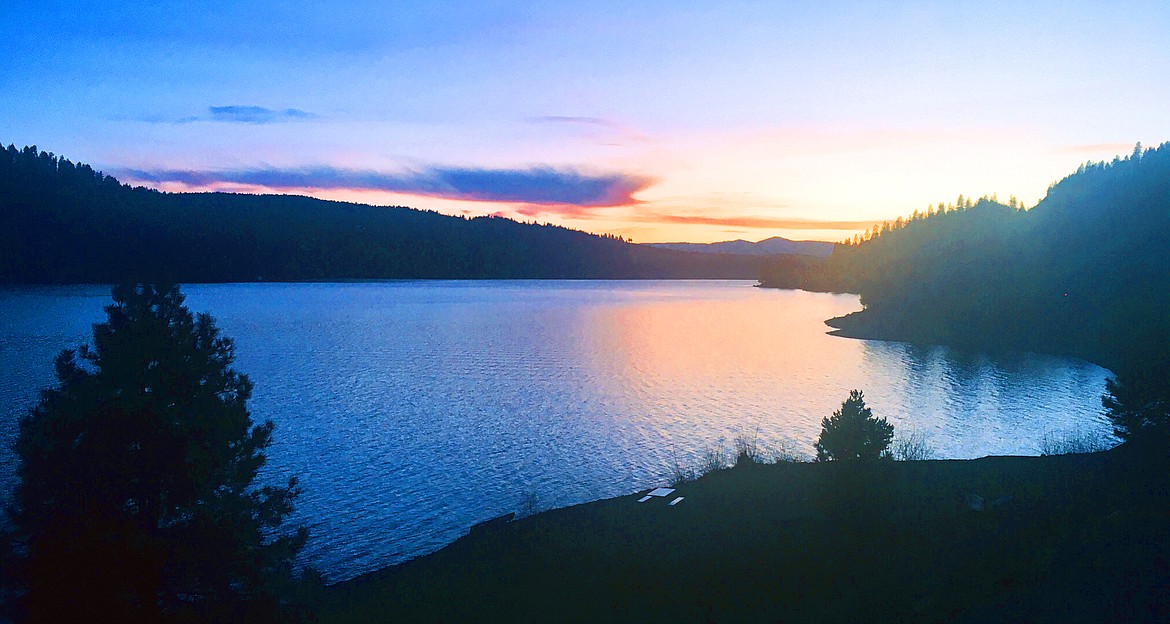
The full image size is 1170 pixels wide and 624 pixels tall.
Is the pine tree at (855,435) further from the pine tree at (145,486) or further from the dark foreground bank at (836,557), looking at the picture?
the pine tree at (145,486)

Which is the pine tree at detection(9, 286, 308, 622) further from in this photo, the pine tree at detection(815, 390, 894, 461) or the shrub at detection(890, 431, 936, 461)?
the shrub at detection(890, 431, 936, 461)

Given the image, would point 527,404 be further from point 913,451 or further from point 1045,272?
point 1045,272

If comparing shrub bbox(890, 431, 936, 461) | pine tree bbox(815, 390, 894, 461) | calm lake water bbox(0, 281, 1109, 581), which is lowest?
calm lake water bbox(0, 281, 1109, 581)

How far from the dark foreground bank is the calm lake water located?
475cm

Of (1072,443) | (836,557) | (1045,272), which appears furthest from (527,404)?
(1045,272)

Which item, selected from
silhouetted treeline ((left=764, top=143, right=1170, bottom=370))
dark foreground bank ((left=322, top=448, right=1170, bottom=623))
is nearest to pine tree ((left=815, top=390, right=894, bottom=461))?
dark foreground bank ((left=322, top=448, right=1170, bottom=623))

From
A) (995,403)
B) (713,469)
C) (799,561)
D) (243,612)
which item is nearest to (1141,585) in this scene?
(799,561)

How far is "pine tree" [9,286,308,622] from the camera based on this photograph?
13.2 metres

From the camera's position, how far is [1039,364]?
2522 inches

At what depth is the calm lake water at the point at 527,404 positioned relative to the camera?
27.1m

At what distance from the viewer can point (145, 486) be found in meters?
15.0

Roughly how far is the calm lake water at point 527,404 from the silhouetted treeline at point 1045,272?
34.0 ft

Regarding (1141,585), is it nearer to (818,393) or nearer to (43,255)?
(818,393)

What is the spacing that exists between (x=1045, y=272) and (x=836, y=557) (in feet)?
290
